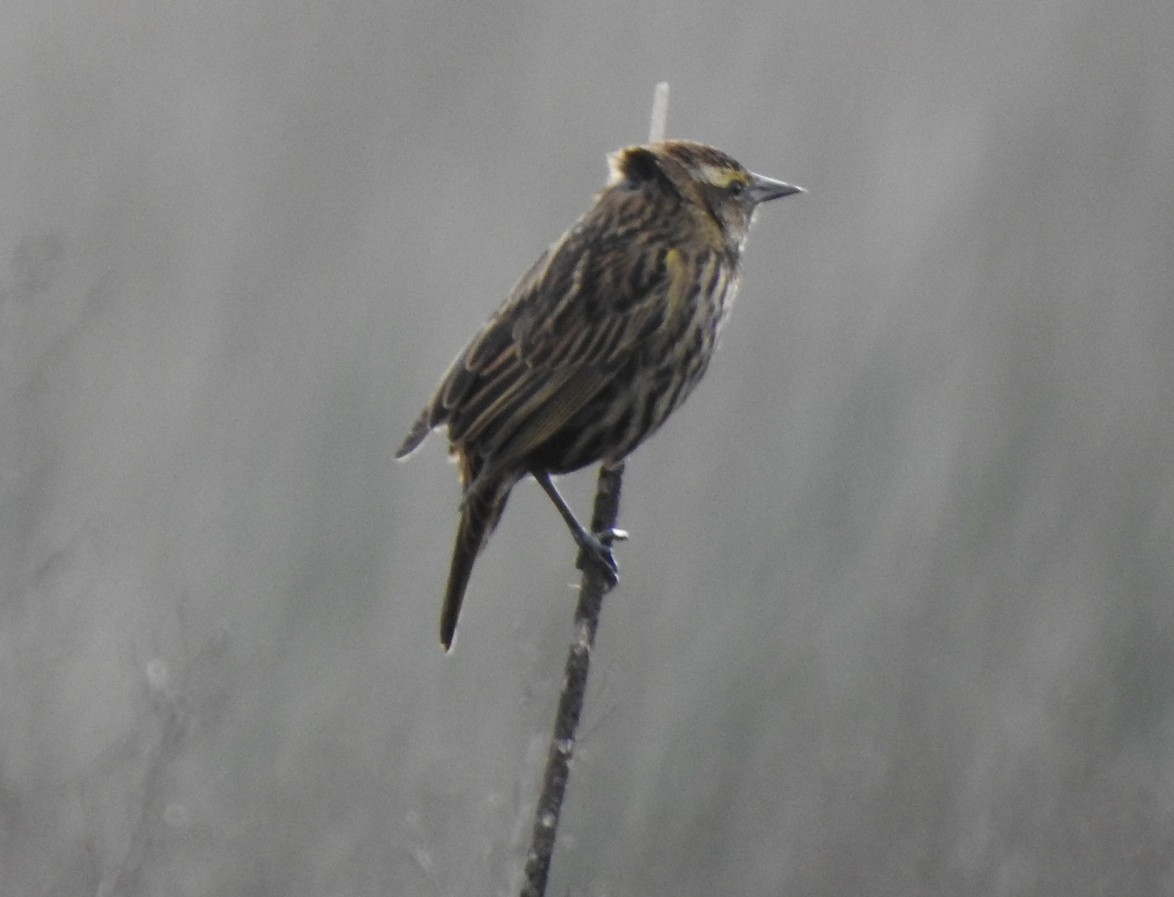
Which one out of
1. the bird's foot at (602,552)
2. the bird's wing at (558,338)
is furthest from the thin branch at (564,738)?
the bird's wing at (558,338)

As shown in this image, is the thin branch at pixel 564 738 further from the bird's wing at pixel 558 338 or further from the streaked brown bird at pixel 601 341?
the bird's wing at pixel 558 338

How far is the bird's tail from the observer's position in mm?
3717

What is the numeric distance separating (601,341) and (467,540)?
54 cm

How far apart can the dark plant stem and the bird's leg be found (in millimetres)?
235

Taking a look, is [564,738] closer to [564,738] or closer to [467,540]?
[564,738]

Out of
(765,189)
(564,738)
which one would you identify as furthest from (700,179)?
(564,738)

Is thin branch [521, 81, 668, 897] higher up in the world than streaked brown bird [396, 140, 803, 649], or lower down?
lower down

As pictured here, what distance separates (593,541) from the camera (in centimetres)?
375

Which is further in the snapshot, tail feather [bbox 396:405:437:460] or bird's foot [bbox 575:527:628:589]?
tail feather [bbox 396:405:437:460]

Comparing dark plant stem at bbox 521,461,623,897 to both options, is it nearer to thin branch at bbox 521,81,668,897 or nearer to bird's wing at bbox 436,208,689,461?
thin branch at bbox 521,81,668,897

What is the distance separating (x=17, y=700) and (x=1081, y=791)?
232cm

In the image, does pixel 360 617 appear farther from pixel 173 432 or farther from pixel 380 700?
pixel 173 432

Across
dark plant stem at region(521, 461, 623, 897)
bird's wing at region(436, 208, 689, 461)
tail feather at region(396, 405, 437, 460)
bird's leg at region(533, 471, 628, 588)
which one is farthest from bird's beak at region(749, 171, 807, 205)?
dark plant stem at region(521, 461, 623, 897)

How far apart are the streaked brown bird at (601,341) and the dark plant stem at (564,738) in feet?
1.87
